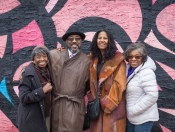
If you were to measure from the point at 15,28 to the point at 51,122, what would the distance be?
5.01 feet

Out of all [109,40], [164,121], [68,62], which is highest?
[109,40]

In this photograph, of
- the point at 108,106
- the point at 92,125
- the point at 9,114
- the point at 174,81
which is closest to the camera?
the point at 108,106

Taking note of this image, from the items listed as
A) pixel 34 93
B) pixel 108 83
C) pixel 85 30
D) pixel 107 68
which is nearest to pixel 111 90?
pixel 108 83

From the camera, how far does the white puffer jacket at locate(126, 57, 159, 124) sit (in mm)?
2824

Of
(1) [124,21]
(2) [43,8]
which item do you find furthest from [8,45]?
(1) [124,21]

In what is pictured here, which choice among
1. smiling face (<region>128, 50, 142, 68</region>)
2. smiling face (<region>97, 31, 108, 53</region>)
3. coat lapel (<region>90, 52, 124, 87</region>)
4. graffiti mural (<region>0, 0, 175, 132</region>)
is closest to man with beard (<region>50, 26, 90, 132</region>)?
coat lapel (<region>90, 52, 124, 87</region>)

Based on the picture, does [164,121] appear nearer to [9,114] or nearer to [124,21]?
[124,21]

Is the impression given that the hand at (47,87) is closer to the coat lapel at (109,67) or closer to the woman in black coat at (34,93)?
the woman in black coat at (34,93)

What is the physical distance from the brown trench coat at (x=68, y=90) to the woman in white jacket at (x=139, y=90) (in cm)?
49

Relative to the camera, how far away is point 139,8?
3.79 meters

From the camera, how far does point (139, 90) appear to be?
291cm

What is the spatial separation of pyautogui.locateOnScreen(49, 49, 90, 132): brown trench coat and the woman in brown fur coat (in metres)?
0.13

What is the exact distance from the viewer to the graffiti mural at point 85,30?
3.77m

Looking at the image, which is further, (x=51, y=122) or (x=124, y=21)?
(x=124, y=21)
